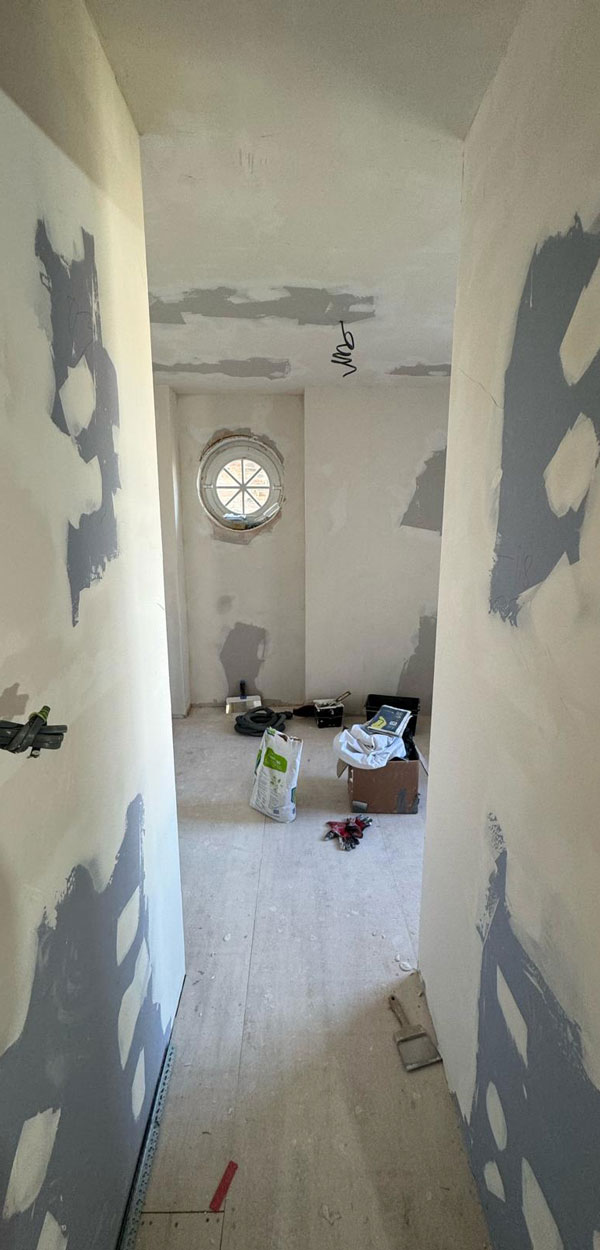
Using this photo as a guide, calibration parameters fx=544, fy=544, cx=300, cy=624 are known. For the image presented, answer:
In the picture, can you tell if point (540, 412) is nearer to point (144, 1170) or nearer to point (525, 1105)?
point (525, 1105)

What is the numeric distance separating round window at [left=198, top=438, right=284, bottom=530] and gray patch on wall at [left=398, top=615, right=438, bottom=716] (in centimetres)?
148

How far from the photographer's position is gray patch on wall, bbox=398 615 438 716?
13.9 ft

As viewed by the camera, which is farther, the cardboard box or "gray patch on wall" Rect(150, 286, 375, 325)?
the cardboard box

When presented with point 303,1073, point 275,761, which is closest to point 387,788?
point 275,761

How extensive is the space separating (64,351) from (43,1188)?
126 cm

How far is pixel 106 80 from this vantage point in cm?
111

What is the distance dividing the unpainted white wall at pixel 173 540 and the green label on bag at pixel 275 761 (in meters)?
1.26

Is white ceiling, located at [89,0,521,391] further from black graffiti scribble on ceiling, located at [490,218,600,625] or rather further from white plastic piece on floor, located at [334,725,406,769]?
white plastic piece on floor, located at [334,725,406,769]

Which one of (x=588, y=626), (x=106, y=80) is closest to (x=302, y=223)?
(x=106, y=80)

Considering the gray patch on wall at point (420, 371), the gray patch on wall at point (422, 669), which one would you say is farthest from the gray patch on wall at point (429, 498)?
the gray patch on wall at point (422, 669)

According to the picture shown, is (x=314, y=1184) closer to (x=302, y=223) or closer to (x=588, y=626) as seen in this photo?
(x=588, y=626)

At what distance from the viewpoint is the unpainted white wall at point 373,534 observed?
3906mm

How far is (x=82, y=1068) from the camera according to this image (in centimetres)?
95

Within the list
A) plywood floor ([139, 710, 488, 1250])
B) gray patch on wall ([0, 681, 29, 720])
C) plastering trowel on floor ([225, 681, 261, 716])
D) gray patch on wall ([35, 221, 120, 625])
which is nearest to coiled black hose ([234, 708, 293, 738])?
plastering trowel on floor ([225, 681, 261, 716])
